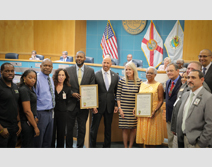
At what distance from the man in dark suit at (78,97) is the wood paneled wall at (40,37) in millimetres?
8348

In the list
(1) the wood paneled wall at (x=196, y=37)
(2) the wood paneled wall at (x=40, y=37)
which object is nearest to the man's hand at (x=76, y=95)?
(1) the wood paneled wall at (x=196, y=37)

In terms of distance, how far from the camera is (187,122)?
2918 millimetres

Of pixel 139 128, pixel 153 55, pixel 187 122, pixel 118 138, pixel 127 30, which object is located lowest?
pixel 118 138

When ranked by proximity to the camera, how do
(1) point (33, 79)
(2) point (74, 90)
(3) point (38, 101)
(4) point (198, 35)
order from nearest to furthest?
(1) point (33, 79)
(3) point (38, 101)
(2) point (74, 90)
(4) point (198, 35)

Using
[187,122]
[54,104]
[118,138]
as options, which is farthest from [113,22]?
[187,122]

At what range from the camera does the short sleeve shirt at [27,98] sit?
324 cm

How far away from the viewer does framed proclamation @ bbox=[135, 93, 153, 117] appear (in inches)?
161

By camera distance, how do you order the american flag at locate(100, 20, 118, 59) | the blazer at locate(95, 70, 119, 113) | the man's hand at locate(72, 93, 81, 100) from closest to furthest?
the man's hand at locate(72, 93, 81, 100)
the blazer at locate(95, 70, 119, 113)
the american flag at locate(100, 20, 118, 59)

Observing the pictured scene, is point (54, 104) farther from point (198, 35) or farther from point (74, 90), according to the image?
point (198, 35)

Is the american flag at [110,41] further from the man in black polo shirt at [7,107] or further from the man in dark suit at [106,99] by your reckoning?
the man in black polo shirt at [7,107]

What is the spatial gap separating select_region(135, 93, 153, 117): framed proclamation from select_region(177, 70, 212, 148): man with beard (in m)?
1.08

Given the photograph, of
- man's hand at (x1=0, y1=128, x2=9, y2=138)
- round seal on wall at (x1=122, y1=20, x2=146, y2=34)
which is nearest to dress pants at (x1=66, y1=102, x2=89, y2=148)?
man's hand at (x1=0, y1=128, x2=9, y2=138)

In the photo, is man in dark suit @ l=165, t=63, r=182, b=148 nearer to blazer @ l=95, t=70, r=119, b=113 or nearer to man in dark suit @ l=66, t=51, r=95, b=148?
blazer @ l=95, t=70, r=119, b=113

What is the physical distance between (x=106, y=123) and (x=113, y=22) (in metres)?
8.62
